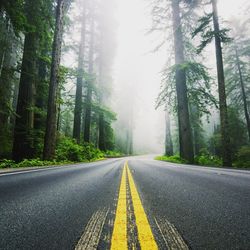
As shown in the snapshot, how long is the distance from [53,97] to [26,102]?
57.2 inches

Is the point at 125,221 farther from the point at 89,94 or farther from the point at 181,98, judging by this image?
the point at 89,94

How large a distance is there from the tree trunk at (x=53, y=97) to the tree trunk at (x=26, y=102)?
0.96m

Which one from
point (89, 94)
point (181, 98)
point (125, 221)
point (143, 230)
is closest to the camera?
point (143, 230)

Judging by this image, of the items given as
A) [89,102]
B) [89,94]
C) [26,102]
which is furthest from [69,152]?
[89,94]

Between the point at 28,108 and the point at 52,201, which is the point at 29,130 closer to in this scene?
the point at 28,108

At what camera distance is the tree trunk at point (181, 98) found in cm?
1329

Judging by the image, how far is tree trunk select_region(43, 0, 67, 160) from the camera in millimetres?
10773

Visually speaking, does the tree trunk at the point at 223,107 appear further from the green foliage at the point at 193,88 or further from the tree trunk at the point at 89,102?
the tree trunk at the point at 89,102

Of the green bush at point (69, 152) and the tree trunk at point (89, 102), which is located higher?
the tree trunk at point (89, 102)

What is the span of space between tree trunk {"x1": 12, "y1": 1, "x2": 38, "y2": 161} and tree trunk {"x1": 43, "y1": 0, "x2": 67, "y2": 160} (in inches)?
37.8

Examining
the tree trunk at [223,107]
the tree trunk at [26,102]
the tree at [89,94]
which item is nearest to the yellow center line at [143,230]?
the tree trunk at [223,107]

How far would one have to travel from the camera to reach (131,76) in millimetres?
49875

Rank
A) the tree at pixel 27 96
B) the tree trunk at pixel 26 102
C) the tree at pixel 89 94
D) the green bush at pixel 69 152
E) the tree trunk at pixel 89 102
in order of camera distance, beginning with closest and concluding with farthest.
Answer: the tree at pixel 27 96, the tree trunk at pixel 26 102, the green bush at pixel 69 152, the tree at pixel 89 94, the tree trunk at pixel 89 102

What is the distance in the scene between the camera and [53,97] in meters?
11.4
